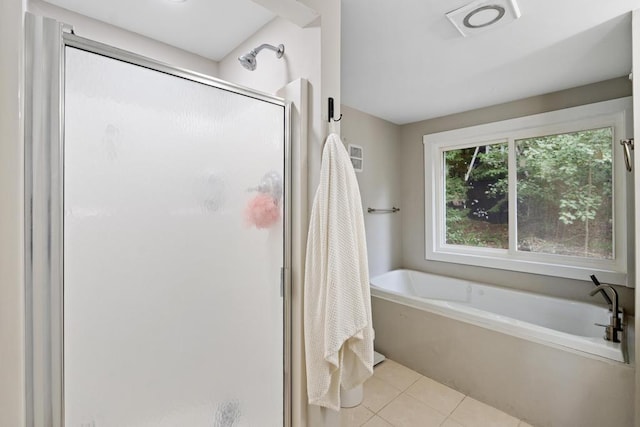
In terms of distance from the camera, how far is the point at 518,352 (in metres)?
1.94

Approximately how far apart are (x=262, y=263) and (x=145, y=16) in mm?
1461

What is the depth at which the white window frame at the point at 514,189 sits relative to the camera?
89.0 inches

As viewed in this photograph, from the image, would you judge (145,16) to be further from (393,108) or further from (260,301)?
(393,108)

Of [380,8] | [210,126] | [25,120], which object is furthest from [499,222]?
[25,120]

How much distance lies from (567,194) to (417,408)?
A: 2192mm

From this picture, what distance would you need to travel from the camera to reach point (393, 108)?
118 inches

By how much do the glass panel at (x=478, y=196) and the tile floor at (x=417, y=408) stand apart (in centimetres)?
156

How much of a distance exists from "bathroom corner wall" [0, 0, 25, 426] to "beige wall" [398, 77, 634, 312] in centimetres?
332

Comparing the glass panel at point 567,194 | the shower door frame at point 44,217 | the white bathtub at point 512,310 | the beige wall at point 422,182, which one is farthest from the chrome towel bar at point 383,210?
the shower door frame at point 44,217

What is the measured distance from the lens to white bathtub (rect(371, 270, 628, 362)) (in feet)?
5.86

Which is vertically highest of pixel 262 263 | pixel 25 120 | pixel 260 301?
pixel 25 120

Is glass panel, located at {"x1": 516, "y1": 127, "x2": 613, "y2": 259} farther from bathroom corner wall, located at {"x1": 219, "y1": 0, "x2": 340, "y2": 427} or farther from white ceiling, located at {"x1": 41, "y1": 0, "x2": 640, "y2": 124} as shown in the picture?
bathroom corner wall, located at {"x1": 219, "y1": 0, "x2": 340, "y2": 427}

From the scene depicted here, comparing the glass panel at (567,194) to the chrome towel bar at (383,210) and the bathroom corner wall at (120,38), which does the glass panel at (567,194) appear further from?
the bathroom corner wall at (120,38)

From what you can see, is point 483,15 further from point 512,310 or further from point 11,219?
point 512,310
